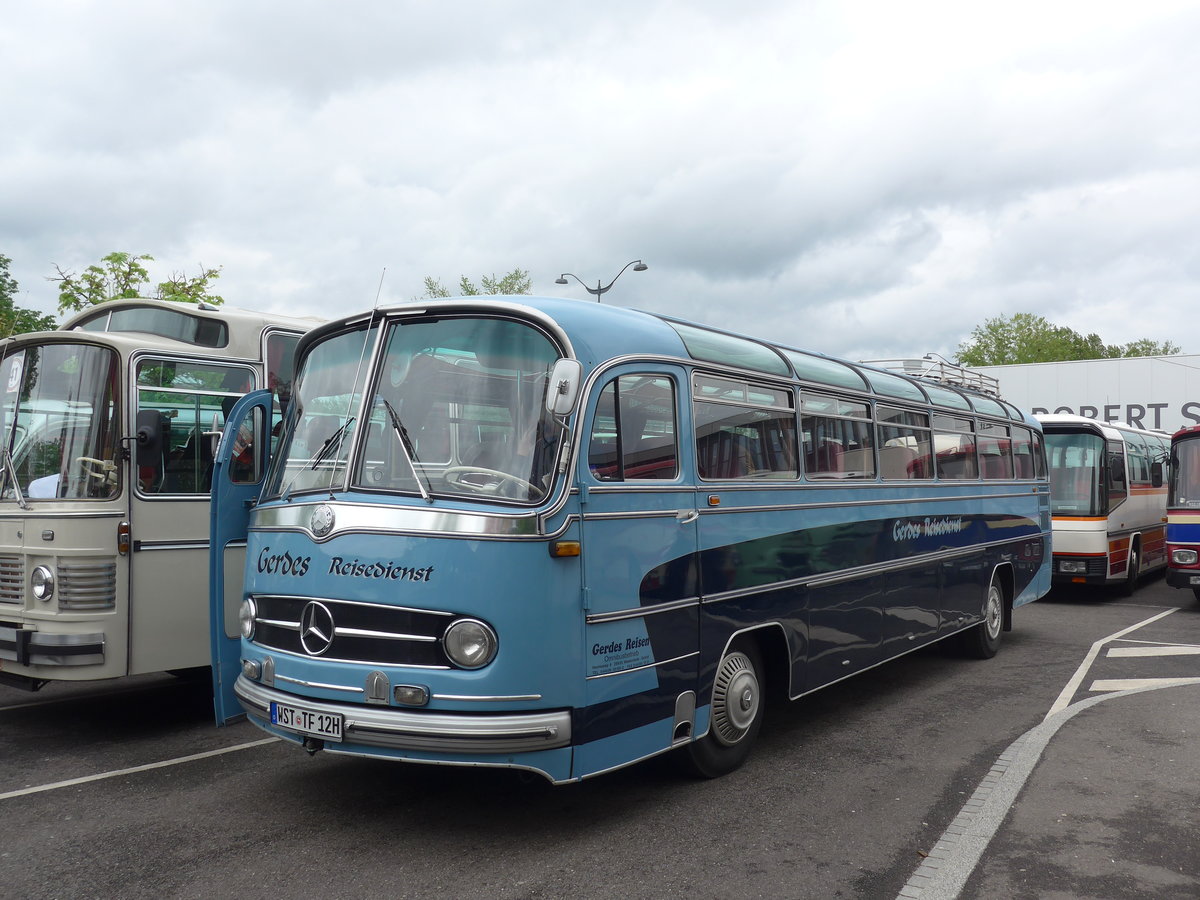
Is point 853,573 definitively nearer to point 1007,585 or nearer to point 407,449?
point 407,449

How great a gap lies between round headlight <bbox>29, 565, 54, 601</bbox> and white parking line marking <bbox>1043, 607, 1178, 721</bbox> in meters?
7.42

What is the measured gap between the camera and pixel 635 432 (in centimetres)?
548

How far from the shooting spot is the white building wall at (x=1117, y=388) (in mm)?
30688

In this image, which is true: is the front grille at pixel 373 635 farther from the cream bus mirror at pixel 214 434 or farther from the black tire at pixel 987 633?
the black tire at pixel 987 633

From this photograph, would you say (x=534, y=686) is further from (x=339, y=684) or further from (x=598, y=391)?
(x=598, y=391)

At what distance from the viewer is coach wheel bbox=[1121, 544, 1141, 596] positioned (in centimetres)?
1716

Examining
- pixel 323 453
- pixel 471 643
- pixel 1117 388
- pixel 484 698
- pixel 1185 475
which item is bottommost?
pixel 484 698

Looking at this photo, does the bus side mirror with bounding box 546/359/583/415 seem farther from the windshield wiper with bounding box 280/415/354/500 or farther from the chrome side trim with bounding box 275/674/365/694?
the chrome side trim with bounding box 275/674/365/694

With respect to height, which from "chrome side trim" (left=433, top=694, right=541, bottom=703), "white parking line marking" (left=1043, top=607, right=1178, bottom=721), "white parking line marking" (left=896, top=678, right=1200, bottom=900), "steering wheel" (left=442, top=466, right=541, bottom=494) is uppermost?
"steering wheel" (left=442, top=466, right=541, bottom=494)

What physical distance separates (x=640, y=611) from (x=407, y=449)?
1.49m

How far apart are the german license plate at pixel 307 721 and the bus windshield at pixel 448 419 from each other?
3.76 feet

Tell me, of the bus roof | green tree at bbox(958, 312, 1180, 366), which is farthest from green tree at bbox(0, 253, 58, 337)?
green tree at bbox(958, 312, 1180, 366)

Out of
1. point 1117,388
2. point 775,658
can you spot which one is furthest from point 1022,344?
point 775,658

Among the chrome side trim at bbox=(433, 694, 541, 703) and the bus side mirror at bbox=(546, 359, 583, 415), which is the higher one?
the bus side mirror at bbox=(546, 359, 583, 415)
